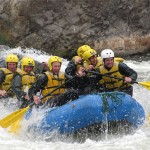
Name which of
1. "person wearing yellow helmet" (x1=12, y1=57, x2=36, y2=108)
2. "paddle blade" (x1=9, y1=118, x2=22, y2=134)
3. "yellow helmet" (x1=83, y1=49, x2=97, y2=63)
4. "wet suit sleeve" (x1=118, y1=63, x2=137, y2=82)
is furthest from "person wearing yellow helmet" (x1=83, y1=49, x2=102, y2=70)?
"paddle blade" (x1=9, y1=118, x2=22, y2=134)

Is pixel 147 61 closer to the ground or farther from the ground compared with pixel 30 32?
closer to the ground

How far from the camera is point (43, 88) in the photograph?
23.1 feet

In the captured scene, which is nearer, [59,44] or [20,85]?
[20,85]

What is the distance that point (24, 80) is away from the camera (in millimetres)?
7887

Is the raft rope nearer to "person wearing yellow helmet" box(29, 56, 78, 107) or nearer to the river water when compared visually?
the river water

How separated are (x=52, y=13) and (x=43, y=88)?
9.28 meters

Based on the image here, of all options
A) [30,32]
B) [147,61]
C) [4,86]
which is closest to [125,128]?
[4,86]

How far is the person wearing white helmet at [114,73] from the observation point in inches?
273

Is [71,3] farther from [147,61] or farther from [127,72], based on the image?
[127,72]

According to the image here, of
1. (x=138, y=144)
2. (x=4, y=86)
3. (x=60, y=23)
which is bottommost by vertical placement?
(x=138, y=144)

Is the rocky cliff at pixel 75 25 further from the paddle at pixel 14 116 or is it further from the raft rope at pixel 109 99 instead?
the raft rope at pixel 109 99

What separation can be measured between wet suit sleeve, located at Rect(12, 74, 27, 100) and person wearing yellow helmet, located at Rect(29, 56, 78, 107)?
0.43 metres

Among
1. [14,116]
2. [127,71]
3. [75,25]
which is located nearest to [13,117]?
[14,116]

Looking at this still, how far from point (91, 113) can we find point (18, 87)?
5.88 ft
